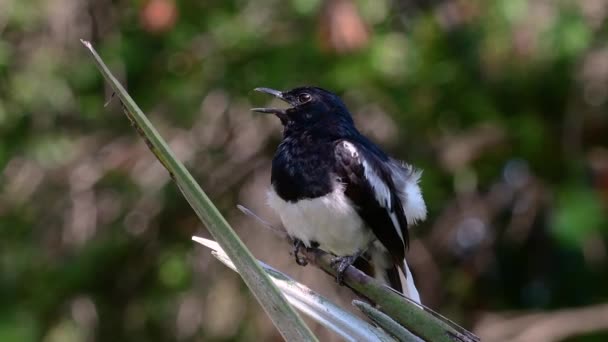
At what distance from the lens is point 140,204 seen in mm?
5930

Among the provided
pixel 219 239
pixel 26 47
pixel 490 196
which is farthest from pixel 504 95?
pixel 219 239

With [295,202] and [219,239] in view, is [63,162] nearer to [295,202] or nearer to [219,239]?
[295,202]

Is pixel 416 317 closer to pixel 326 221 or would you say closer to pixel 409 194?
pixel 326 221

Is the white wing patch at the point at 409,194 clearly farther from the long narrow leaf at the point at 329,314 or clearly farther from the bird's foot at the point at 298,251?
the long narrow leaf at the point at 329,314

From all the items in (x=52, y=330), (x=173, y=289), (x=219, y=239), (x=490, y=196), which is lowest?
(x=52, y=330)

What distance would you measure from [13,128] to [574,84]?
2.99 metres

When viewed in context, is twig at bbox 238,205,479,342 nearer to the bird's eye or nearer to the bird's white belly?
the bird's white belly

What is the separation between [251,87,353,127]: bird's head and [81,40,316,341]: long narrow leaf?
1.88 meters

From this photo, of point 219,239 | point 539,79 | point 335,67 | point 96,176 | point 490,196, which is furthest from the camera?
point 490,196

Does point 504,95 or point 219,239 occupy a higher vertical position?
point 219,239

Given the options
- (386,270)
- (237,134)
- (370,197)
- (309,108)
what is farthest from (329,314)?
(237,134)

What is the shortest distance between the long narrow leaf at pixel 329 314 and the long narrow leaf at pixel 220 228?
107mm

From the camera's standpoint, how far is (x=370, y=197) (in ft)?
10.3

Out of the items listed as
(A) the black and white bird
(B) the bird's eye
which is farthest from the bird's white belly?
(B) the bird's eye
